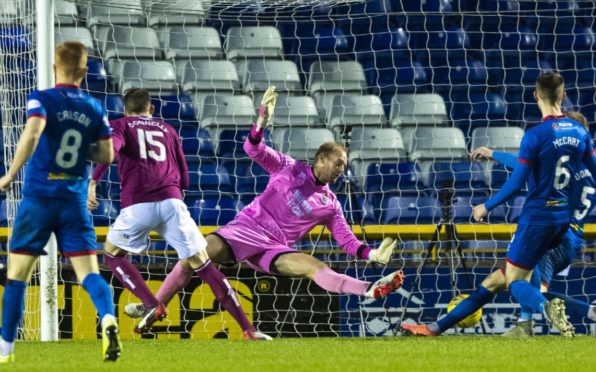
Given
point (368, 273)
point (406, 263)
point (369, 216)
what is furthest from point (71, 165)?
point (369, 216)

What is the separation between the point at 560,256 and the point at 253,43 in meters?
6.58

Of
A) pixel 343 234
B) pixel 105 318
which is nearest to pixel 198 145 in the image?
pixel 343 234

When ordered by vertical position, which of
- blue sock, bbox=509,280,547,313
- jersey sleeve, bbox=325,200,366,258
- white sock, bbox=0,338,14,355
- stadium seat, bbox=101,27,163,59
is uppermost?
stadium seat, bbox=101,27,163,59

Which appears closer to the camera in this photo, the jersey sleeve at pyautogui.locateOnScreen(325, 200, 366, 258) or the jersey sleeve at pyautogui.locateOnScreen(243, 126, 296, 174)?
the jersey sleeve at pyautogui.locateOnScreen(325, 200, 366, 258)

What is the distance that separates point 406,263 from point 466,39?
18.1 ft

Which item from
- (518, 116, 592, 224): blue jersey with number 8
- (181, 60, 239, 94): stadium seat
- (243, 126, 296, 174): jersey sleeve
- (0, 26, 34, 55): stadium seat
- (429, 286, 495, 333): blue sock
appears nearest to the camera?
(518, 116, 592, 224): blue jersey with number 8

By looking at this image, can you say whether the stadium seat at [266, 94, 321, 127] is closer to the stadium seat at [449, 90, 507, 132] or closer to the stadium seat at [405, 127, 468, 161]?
the stadium seat at [405, 127, 468, 161]

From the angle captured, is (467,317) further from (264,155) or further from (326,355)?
(326,355)

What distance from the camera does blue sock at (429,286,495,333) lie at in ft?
29.1

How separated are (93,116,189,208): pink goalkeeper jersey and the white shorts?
0.19 feet

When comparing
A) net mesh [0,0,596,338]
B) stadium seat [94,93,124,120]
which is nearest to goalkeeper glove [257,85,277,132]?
net mesh [0,0,596,338]

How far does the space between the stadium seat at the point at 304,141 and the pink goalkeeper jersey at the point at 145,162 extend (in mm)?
4489

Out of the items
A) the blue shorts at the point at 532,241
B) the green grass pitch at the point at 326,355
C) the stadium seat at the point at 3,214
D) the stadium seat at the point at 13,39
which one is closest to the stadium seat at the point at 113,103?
the stadium seat at the point at 3,214

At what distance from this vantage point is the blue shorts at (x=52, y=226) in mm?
6621
